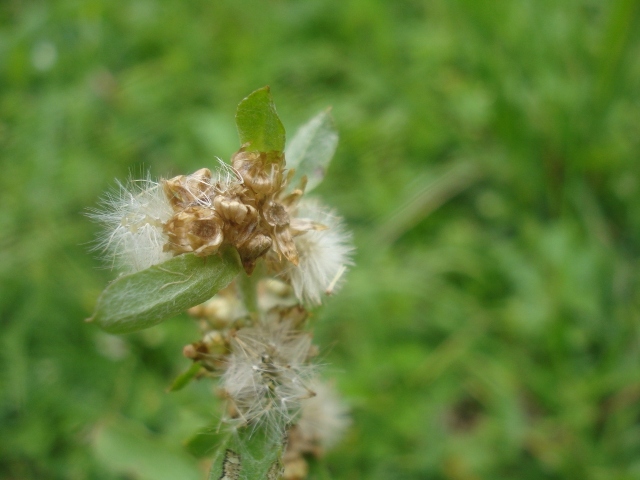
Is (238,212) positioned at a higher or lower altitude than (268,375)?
higher

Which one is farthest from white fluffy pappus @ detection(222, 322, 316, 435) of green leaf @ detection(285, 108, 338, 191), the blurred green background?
the blurred green background

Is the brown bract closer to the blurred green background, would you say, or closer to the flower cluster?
the flower cluster

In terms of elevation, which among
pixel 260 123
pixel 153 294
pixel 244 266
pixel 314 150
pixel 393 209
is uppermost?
pixel 393 209

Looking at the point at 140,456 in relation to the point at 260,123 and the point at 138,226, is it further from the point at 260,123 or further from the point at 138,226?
the point at 260,123

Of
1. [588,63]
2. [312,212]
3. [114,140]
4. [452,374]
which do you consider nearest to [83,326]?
[114,140]

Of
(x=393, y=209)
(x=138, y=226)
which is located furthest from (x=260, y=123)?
(x=393, y=209)

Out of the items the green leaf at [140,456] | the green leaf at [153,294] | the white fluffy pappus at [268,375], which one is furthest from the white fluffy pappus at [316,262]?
the green leaf at [140,456]
